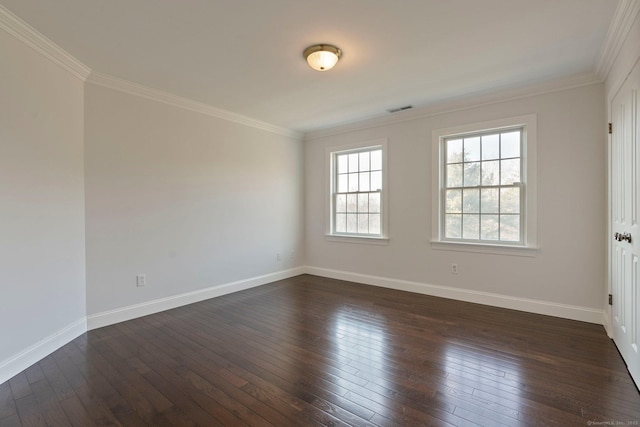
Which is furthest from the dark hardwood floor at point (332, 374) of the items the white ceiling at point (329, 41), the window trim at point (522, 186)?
the white ceiling at point (329, 41)

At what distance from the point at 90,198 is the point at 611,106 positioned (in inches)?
206

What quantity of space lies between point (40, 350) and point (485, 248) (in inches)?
186

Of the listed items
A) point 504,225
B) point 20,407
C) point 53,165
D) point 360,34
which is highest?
point 360,34

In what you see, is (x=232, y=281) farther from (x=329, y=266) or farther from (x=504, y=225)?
(x=504, y=225)

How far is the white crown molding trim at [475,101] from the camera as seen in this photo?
131 inches

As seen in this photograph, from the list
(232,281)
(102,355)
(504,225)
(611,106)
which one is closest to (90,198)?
(102,355)

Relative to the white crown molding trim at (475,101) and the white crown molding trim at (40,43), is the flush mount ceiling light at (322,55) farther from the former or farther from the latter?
the white crown molding trim at (40,43)

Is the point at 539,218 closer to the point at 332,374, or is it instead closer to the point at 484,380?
the point at 484,380

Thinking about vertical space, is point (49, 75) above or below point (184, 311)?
above

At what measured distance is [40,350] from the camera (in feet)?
8.47

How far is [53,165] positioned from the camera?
9.05ft

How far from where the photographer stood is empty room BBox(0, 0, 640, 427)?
2.14m

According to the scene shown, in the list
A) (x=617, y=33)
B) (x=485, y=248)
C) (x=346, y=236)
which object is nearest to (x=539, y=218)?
(x=485, y=248)

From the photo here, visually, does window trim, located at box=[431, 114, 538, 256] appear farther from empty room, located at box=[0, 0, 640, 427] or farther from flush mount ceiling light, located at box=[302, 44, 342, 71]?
flush mount ceiling light, located at box=[302, 44, 342, 71]
